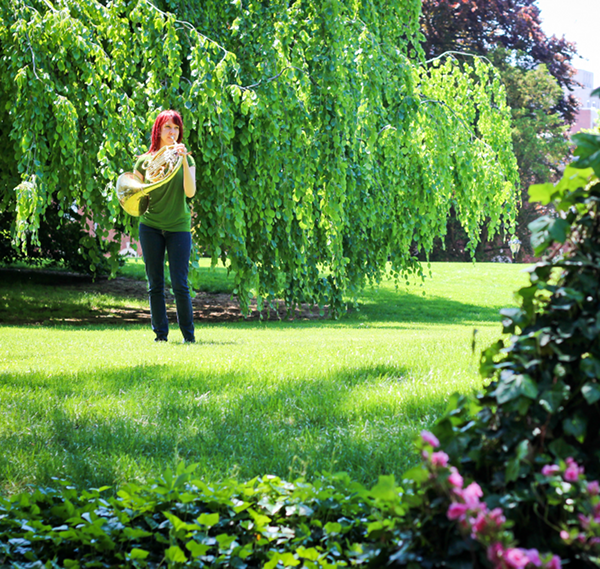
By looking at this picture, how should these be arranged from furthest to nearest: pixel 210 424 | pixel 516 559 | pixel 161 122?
pixel 161 122, pixel 210 424, pixel 516 559

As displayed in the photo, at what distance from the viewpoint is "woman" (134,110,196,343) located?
556 cm

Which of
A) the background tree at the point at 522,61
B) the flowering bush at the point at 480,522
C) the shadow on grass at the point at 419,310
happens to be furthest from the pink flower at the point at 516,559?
the background tree at the point at 522,61

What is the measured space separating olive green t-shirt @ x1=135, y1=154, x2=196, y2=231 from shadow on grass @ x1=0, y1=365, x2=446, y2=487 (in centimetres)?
209

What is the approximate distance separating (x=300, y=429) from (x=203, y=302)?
10241 mm

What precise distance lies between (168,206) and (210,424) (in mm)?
3127

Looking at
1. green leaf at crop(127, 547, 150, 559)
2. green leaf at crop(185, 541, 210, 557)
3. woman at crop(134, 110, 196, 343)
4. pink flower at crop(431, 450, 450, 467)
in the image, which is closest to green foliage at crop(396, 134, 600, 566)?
pink flower at crop(431, 450, 450, 467)

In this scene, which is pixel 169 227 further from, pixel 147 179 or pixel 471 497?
pixel 471 497

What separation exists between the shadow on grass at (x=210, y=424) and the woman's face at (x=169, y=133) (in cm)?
253

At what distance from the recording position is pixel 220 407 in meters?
3.16

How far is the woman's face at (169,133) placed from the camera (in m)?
5.53

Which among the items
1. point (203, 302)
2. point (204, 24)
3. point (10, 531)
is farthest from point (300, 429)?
point (203, 302)

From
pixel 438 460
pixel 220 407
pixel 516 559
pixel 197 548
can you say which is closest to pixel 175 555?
pixel 197 548

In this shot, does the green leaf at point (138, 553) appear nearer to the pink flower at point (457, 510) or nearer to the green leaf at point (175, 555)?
the green leaf at point (175, 555)

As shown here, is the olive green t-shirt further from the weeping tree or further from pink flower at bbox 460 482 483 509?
pink flower at bbox 460 482 483 509
